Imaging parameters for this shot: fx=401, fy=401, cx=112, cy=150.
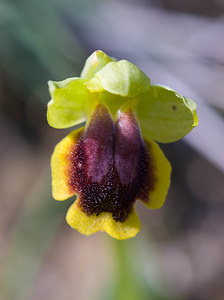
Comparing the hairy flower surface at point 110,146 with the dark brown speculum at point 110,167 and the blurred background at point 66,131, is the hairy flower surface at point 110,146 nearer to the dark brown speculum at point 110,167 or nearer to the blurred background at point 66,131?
the dark brown speculum at point 110,167

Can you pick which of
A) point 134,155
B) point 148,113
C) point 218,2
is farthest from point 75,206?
point 218,2

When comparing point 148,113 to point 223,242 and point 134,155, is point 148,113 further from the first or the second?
point 223,242

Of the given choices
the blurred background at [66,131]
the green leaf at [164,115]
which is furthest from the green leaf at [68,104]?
the blurred background at [66,131]

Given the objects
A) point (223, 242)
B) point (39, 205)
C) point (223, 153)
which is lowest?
point (223, 242)

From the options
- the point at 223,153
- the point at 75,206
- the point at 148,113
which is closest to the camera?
the point at 75,206

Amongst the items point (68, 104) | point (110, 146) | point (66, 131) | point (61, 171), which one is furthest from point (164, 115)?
point (66, 131)

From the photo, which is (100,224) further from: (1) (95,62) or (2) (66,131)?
(2) (66,131)

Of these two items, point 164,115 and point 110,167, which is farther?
point 164,115

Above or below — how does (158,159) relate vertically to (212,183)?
above
